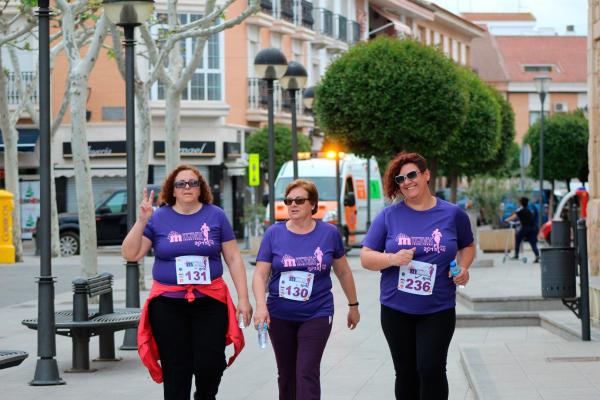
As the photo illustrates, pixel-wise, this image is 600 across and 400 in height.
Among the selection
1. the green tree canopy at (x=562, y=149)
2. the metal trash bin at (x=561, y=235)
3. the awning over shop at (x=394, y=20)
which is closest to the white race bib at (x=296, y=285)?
the metal trash bin at (x=561, y=235)

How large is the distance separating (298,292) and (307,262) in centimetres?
18

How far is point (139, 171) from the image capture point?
25.2 meters

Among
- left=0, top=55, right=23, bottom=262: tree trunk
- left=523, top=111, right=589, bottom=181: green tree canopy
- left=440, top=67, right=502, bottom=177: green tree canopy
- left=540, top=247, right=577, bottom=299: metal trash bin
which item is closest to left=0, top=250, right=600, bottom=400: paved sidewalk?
left=540, top=247, right=577, bottom=299: metal trash bin

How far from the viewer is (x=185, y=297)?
888 centimetres

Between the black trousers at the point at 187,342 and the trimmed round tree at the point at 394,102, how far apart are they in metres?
24.6

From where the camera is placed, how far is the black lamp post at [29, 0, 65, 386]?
12125 millimetres

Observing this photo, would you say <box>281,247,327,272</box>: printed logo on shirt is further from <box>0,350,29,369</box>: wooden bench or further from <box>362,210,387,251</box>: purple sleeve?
<box>0,350,29,369</box>: wooden bench

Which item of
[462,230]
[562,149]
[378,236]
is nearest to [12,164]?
[378,236]

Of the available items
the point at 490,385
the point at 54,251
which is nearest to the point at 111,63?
the point at 54,251

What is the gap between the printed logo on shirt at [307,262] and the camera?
862 centimetres

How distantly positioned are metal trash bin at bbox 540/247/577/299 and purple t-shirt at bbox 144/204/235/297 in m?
5.45

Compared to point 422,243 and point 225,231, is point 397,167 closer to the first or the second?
point 422,243

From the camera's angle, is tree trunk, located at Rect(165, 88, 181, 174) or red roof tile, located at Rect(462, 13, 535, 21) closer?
tree trunk, located at Rect(165, 88, 181, 174)

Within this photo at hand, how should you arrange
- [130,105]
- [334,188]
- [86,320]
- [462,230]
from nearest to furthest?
1. [462,230]
2. [86,320]
3. [130,105]
4. [334,188]
